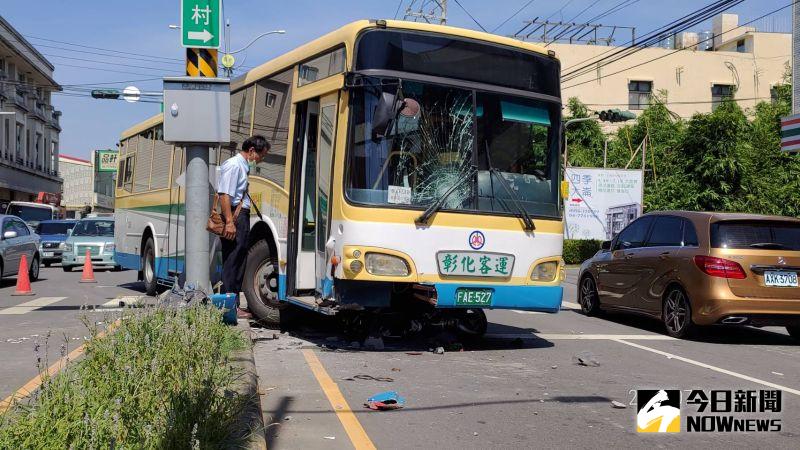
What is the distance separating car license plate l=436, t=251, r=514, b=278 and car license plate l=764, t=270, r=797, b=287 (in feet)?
11.4

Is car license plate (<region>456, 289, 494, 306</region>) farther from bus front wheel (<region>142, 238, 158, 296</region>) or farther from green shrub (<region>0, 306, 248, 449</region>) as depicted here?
bus front wheel (<region>142, 238, 158, 296</region>)

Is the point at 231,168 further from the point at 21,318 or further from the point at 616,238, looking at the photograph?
the point at 616,238

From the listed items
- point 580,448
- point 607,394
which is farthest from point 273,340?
point 580,448

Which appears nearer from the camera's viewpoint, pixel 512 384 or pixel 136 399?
pixel 136 399

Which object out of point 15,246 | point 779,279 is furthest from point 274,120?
point 15,246

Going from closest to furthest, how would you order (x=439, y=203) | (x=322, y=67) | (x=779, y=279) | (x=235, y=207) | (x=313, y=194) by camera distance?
(x=439, y=203), (x=322, y=67), (x=235, y=207), (x=313, y=194), (x=779, y=279)

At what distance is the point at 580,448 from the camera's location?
505 centimetres

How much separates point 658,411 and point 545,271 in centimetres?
287

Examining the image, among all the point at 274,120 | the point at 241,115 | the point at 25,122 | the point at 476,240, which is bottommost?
the point at 476,240

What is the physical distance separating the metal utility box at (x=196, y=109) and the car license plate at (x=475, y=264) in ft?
8.42

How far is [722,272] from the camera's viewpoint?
9.80 meters

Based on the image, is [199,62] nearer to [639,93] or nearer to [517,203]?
[517,203]

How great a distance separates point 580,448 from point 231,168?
5454 mm

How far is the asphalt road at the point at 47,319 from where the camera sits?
6578mm
